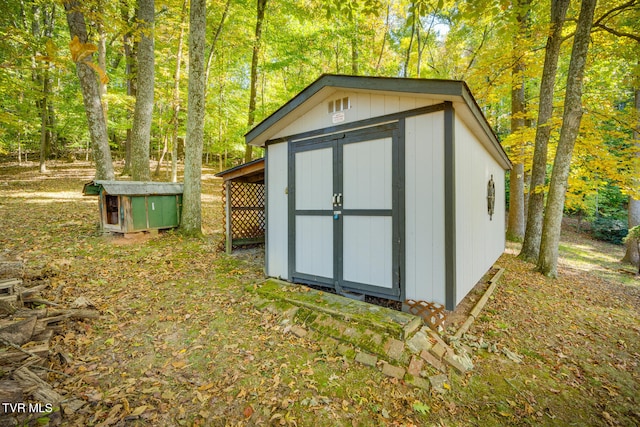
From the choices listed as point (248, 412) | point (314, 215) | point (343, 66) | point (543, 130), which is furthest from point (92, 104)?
point (543, 130)

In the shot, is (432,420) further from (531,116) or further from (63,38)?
(63,38)

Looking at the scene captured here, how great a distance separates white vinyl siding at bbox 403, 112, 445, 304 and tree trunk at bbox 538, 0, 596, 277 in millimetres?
4175

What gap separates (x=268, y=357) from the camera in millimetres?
3230

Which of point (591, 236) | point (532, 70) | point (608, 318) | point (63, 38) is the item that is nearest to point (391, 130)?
point (608, 318)

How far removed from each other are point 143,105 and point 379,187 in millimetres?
7835

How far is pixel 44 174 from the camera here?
14.1m

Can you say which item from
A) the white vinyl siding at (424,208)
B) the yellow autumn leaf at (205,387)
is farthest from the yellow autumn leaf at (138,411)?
the white vinyl siding at (424,208)

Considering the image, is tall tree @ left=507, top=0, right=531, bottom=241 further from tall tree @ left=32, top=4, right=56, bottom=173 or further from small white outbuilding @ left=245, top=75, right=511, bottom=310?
tall tree @ left=32, top=4, right=56, bottom=173

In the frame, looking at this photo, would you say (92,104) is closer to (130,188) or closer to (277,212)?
(130,188)

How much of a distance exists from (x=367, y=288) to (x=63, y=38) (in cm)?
2095

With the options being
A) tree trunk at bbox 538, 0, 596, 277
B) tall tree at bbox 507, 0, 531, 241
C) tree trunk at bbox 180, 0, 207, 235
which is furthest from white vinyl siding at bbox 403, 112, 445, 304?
tall tree at bbox 507, 0, 531, 241

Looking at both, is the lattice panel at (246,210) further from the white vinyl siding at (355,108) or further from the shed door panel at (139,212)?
the white vinyl siding at (355,108)

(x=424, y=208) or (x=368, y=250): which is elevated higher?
(x=424, y=208)

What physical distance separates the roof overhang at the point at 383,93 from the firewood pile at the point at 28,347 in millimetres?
3818
